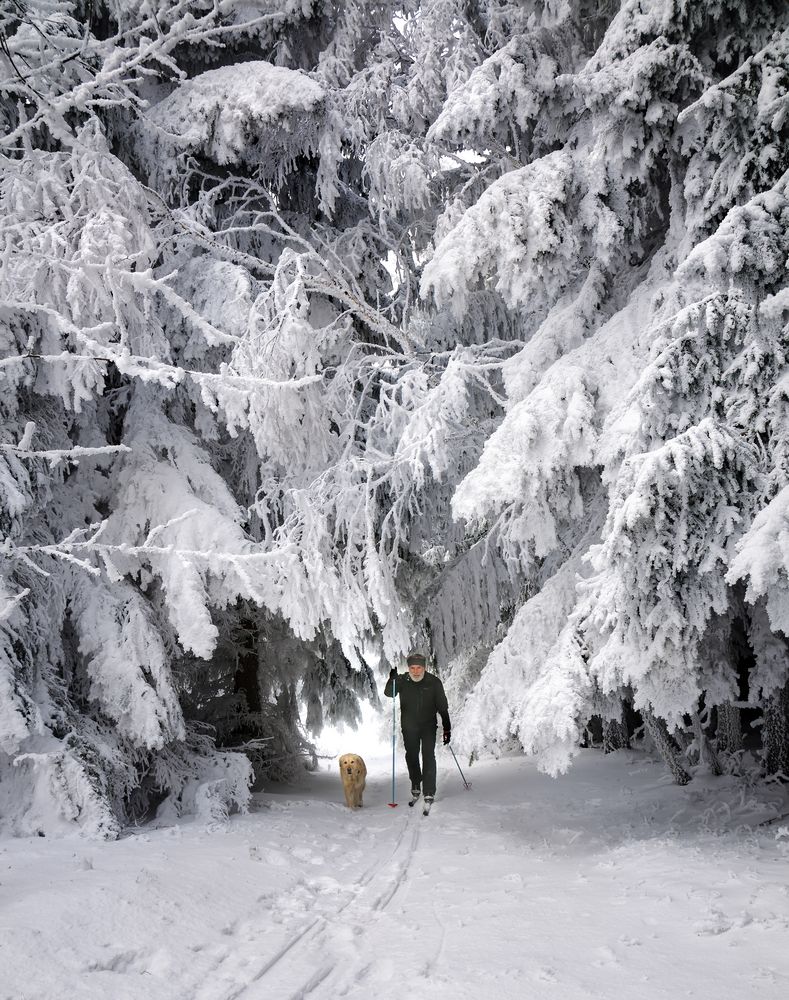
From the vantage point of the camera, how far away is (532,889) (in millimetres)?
4445

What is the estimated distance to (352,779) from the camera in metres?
7.83

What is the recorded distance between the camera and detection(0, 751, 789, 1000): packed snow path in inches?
121

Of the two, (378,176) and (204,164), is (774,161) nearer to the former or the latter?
(378,176)

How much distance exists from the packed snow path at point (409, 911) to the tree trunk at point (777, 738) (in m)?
0.53

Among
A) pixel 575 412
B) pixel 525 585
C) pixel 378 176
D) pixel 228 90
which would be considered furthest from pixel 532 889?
pixel 228 90

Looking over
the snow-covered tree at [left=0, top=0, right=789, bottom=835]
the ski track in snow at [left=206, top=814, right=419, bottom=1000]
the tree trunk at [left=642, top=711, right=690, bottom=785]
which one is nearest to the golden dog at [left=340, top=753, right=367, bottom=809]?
the snow-covered tree at [left=0, top=0, right=789, bottom=835]

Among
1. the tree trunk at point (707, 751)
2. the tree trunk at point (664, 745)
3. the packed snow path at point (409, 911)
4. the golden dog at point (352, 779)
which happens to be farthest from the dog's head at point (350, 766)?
the tree trunk at point (707, 751)

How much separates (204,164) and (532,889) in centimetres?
805

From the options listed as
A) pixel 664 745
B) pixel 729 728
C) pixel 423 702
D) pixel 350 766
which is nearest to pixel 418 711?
pixel 423 702

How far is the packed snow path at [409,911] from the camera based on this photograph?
10.1ft

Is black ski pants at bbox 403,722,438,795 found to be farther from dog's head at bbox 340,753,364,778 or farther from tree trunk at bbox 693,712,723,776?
tree trunk at bbox 693,712,723,776

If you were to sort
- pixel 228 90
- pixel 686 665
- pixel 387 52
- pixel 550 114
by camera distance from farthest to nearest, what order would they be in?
pixel 387 52 → pixel 228 90 → pixel 550 114 → pixel 686 665

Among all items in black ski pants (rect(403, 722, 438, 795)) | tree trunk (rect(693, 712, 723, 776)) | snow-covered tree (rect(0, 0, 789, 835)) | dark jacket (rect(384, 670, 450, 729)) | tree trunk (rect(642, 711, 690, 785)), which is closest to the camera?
snow-covered tree (rect(0, 0, 789, 835))

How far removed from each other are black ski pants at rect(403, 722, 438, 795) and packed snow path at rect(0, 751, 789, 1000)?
3.43 feet
